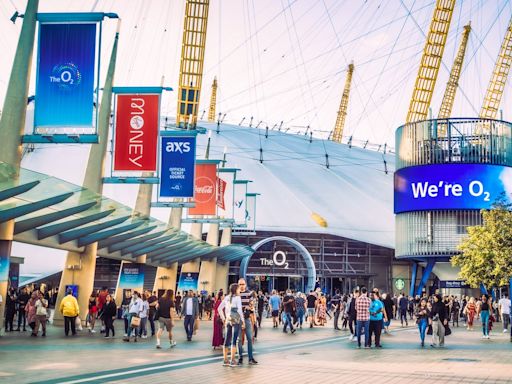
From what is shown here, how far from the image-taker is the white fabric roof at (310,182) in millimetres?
68625

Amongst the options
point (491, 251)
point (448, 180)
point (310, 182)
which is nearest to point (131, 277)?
point (491, 251)

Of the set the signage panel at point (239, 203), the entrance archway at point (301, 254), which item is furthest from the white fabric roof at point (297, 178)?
the signage panel at point (239, 203)

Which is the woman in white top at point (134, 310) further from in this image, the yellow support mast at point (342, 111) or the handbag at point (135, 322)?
the yellow support mast at point (342, 111)

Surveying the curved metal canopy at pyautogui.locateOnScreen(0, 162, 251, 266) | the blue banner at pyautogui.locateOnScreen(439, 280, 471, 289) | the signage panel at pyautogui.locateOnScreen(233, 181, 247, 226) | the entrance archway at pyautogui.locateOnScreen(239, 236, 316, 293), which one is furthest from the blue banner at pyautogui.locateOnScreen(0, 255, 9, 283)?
the entrance archway at pyautogui.locateOnScreen(239, 236, 316, 293)

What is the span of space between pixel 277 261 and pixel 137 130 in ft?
149

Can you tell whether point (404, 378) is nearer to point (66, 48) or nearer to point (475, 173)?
point (66, 48)

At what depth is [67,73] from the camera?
20719 millimetres

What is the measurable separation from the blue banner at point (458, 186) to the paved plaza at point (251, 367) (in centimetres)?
3138

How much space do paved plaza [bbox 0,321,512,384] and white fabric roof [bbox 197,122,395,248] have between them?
146 feet

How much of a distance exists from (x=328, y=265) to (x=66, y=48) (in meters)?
52.8

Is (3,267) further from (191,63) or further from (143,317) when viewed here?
(191,63)

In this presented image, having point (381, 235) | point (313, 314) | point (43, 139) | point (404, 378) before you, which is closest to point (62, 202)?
point (43, 139)

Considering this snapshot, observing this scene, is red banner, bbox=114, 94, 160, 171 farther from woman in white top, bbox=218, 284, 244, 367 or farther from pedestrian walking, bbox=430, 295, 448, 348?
woman in white top, bbox=218, 284, 244, 367

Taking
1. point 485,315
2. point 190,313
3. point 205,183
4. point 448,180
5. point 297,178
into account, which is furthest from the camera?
point 297,178
